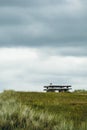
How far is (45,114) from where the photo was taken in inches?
1282

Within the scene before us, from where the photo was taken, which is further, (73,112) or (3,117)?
(73,112)

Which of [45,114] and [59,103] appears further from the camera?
[59,103]

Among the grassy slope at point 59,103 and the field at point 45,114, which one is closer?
the field at point 45,114

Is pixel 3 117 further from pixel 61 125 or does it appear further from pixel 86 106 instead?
pixel 86 106

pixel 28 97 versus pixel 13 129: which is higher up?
pixel 28 97

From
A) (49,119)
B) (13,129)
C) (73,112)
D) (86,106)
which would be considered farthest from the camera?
(86,106)

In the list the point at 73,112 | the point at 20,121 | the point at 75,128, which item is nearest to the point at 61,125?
the point at 75,128

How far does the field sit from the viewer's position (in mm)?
30078

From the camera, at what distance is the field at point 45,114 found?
3008cm

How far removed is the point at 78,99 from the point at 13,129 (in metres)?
18.2

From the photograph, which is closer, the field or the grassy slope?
the field

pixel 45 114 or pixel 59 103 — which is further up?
pixel 59 103

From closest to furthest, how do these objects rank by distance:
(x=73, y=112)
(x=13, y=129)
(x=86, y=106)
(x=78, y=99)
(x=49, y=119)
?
(x=13, y=129)
(x=49, y=119)
(x=73, y=112)
(x=86, y=106)
(x=78, y=99)

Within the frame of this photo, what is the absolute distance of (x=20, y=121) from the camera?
102ft
